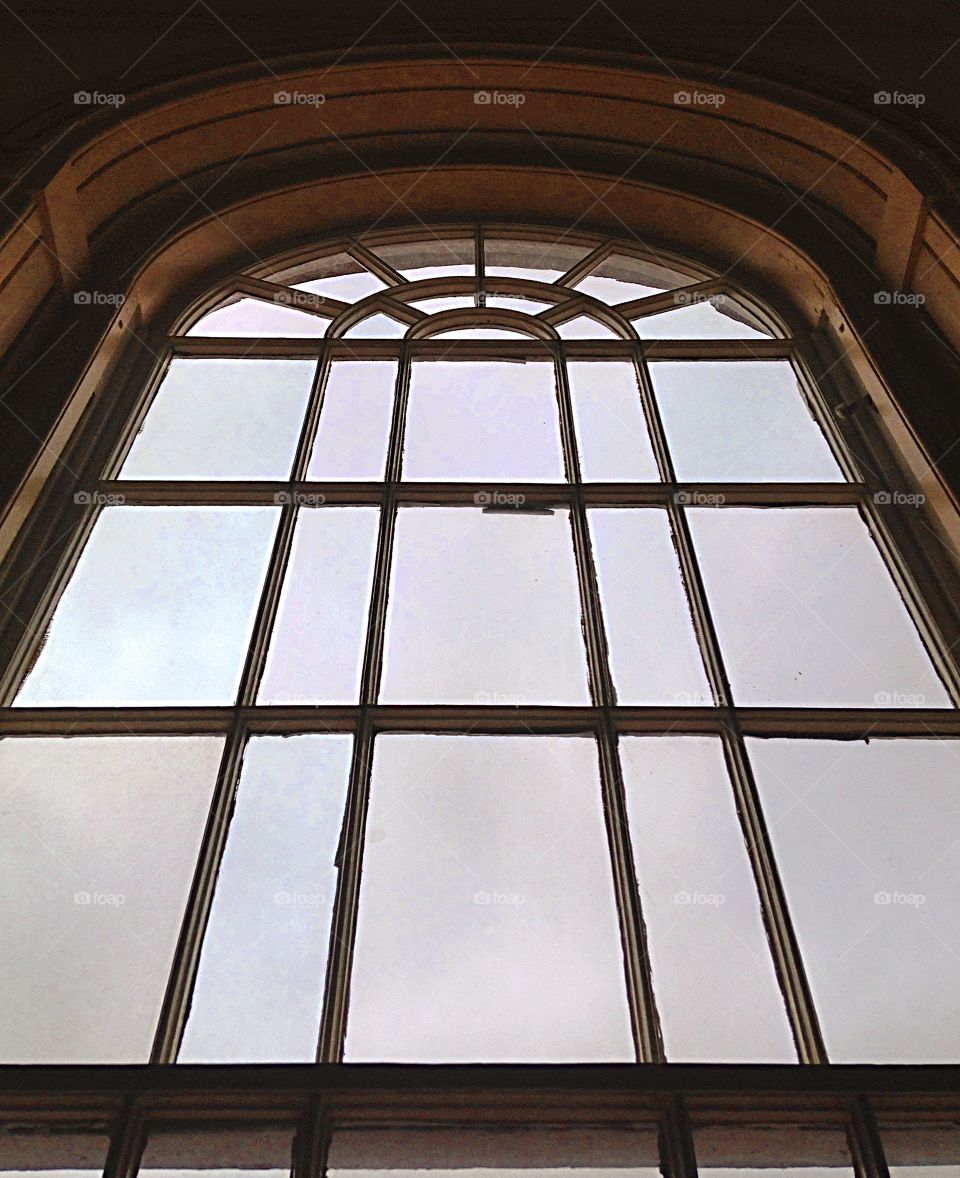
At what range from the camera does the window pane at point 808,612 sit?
1683mm

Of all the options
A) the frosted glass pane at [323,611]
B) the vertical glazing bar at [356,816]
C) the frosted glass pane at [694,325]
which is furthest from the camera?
the frosted glass pane at [694,325]

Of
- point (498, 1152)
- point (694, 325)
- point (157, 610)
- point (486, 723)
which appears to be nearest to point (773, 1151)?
point (498, 1152)

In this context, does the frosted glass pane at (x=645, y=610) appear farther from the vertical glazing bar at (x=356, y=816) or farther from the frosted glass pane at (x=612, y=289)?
the frosted glass pane at (x=612, y=289)

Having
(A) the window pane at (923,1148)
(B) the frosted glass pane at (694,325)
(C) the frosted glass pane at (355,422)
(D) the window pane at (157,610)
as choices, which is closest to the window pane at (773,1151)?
(A) the window pane at (923,1148)

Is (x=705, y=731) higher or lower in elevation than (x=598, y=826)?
higher

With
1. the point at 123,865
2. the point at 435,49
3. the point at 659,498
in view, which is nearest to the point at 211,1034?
the point at 123,865

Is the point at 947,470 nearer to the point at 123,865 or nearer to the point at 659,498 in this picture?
the point at 659,498

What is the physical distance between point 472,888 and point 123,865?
19.7 inches

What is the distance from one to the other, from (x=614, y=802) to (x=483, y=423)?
1.13 m

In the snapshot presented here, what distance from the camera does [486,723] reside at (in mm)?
1596

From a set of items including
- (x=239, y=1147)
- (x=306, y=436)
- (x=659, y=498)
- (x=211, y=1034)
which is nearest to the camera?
(x=239, y=1147)

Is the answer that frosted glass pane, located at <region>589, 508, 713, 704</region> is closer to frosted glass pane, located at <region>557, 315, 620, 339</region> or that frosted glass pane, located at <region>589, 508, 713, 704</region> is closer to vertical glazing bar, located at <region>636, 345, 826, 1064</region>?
vertical glazing bar, located at <region>636, 345, 826, 1064</region>

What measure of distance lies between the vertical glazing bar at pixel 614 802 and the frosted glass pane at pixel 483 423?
0.10 metres

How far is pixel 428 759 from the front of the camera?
154cm
